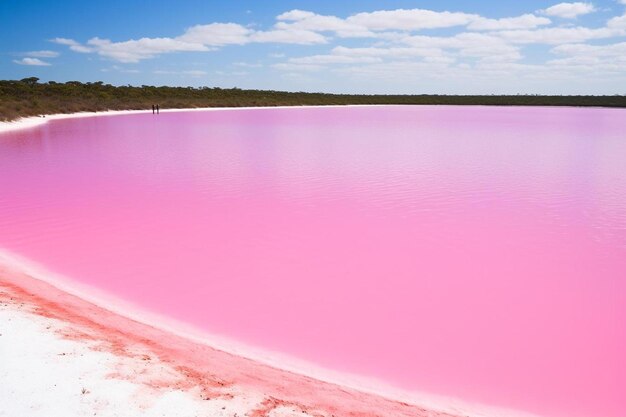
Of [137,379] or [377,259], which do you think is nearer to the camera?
[137,379]

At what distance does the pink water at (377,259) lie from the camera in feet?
15.0

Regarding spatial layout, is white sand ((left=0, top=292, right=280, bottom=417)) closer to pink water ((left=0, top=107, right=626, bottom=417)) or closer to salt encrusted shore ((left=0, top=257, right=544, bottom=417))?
salt encrusted shore ((left=0, top=257, right=544, bottom=417))

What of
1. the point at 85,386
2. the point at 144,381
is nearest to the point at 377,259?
the point at 144,381

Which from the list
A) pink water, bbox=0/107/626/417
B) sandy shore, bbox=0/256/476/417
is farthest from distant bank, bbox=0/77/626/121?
sandy shore, bbox=0/256/476/417

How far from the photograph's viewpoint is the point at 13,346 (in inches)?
161

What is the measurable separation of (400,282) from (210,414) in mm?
3293

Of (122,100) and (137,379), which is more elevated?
(122,100)

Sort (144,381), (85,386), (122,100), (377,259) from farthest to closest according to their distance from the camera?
(122,100), (377,259), (144,381), (85,386)

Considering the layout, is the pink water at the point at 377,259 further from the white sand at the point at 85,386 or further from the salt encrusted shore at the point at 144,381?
the white sand at the point at 85,386

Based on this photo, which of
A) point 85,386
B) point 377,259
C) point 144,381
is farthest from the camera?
point 377,259

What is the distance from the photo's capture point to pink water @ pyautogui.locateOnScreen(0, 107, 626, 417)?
4566 mm

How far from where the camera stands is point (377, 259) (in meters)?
6.93

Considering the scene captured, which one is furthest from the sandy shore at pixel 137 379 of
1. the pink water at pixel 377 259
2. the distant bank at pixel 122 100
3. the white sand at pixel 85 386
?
the distant bank at pixel 122 100

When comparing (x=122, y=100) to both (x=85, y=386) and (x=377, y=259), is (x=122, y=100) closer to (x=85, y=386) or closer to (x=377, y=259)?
(x=377, y=259)
